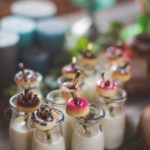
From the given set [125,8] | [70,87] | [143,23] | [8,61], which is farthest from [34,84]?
[125,8]

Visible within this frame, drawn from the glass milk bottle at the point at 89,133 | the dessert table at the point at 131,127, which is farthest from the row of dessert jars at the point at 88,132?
the dessert table at the point at 131,127

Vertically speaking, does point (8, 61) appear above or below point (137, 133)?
above

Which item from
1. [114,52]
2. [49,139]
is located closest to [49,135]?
[49,139]

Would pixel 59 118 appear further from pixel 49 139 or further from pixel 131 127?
pixel 131 127

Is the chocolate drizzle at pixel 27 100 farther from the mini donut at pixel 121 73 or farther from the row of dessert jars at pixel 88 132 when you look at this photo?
the mini donut at pixel 121 73

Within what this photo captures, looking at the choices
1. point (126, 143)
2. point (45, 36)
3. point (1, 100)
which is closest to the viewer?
point (126, 143)

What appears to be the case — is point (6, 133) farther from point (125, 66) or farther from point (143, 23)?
point (143, 23)
